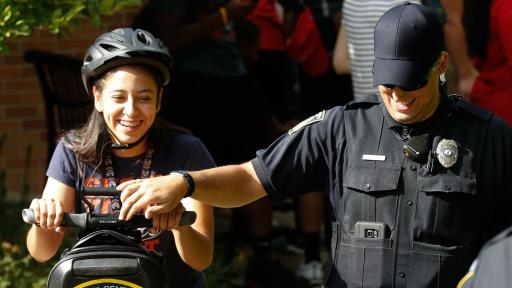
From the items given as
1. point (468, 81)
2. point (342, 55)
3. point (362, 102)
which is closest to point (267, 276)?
point (342, 55)

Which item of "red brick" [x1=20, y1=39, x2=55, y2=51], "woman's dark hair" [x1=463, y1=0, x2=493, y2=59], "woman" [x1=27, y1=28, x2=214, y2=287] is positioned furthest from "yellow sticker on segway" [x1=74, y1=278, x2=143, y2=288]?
"red brick" [x1=20, y1=39, x2=55, y2=51]

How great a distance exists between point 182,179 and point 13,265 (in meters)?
2.45

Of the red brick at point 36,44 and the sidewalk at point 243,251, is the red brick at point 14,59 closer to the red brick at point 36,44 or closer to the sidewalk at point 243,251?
the red brick at point 36,44

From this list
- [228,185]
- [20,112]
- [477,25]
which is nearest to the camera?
[228,185]

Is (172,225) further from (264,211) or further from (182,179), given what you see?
(264,211)

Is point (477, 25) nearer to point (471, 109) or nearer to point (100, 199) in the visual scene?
point (471, 109)

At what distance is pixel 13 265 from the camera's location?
5.76 meters

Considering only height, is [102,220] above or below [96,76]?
below

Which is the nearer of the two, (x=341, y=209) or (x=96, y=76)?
(x=341, y=209)

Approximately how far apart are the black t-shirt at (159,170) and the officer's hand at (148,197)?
1.55 ft

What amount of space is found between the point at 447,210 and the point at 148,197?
3.07 feet

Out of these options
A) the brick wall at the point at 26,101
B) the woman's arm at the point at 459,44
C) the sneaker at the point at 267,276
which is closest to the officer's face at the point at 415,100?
the woman's arm at the point at 459,44

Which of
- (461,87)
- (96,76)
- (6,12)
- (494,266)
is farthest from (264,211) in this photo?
(494,266)

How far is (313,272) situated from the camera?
264 inches
